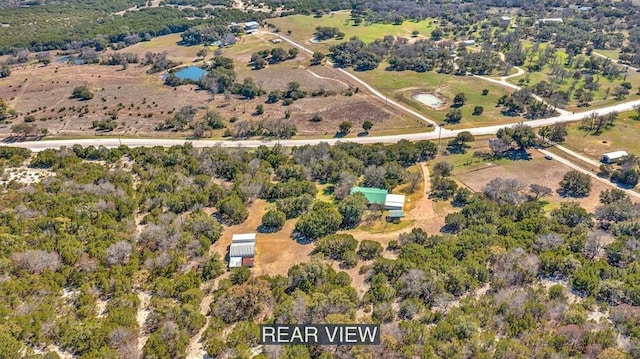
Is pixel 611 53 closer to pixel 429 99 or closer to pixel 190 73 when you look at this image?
pixel 429 99

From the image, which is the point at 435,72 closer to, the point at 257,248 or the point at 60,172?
the point at 257,248

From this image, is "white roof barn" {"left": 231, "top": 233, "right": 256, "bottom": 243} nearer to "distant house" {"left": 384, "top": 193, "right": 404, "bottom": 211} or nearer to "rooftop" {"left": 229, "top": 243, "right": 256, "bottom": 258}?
"rooftop" {"left": 229, "top": 243, "right": 256, "bottom": 258}

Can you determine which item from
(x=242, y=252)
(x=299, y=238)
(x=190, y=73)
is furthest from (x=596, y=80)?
(x=190, y=73)

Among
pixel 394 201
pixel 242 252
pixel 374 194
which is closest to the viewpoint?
pixel 242 252

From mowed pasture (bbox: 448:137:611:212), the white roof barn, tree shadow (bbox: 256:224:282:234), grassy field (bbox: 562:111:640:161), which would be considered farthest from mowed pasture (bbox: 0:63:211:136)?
grassy field (bbox: 562:111:640:161)


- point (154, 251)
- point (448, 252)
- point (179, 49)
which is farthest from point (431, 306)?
point (179, 49)

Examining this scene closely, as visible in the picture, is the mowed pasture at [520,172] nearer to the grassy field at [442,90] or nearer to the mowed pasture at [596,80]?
the grassy field at [442,90]
